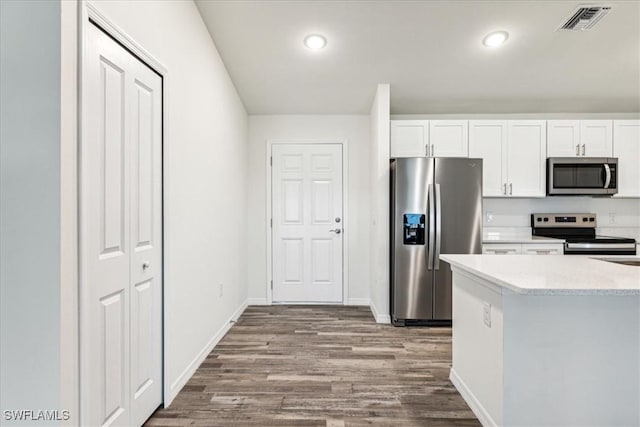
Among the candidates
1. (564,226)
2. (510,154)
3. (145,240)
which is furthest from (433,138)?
(145,240)

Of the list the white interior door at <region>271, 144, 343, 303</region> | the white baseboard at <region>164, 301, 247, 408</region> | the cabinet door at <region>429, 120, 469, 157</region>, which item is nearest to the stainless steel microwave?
the cabinet door at <region>429, 120, 469, 157</region>

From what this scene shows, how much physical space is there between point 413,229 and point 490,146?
1.34 metres

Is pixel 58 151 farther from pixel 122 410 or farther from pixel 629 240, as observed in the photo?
pixel 629 240

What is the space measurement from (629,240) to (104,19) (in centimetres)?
467

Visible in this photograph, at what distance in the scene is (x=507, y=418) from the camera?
162 cm

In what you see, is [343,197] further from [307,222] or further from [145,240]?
[145,240]

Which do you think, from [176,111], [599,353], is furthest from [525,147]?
[176,111]

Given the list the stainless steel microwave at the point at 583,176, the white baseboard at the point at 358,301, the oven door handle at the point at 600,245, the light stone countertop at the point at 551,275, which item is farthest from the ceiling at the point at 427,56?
the white baseboard at the point at 358,301

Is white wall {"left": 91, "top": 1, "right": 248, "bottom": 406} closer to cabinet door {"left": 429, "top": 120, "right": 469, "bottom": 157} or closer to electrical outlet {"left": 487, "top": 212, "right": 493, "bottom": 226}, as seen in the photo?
cabinet door {"left": 429, "top": 120, "right": 469, "bottom": 157}

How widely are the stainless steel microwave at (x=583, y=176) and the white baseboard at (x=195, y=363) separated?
3695mm

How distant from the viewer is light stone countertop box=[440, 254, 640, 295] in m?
→ 1.29

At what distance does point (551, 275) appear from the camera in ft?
5.12

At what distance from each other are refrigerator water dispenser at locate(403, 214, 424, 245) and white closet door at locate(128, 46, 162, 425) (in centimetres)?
230

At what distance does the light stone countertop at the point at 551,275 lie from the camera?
129 centimetres
